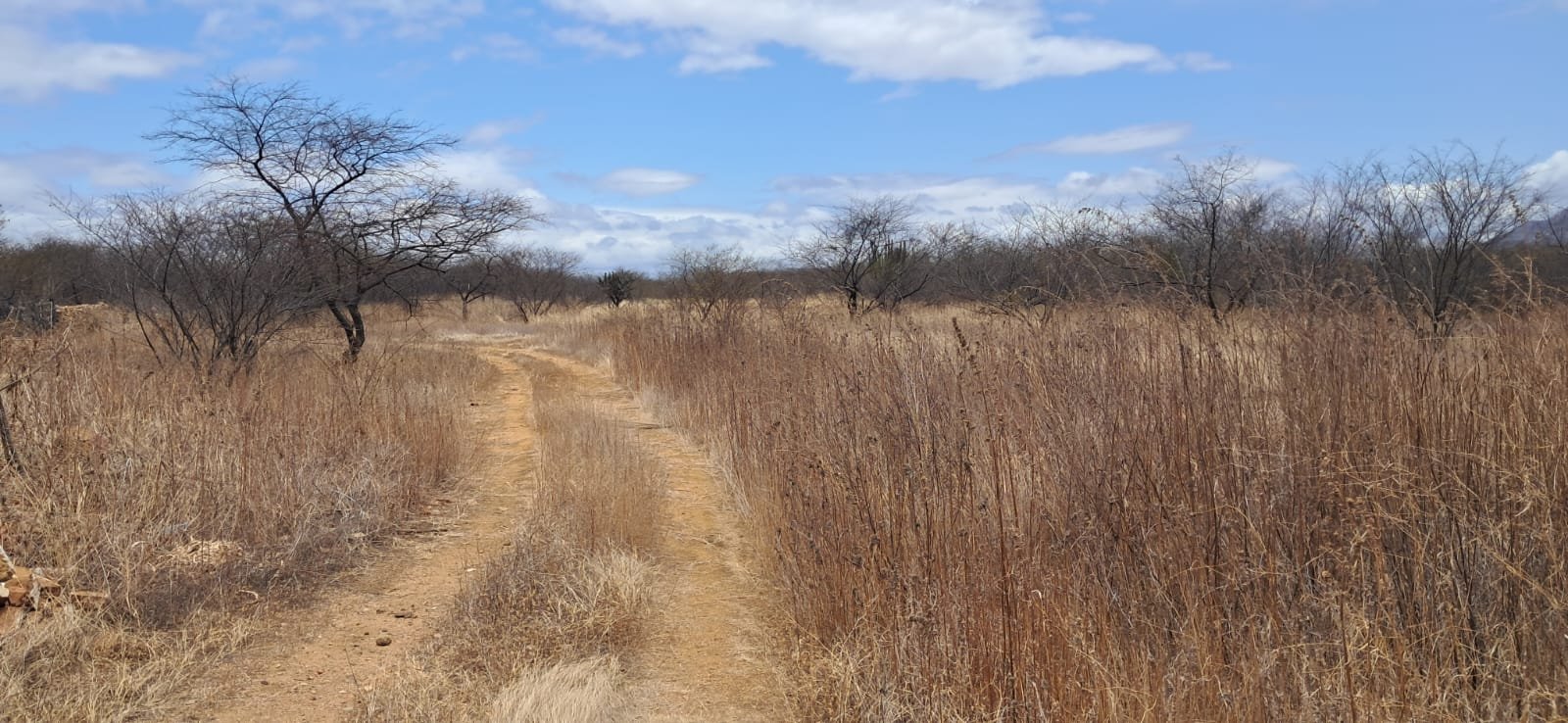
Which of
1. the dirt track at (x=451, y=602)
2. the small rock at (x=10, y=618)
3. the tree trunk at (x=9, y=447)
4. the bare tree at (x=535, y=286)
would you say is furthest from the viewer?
the bare tree at (x=535, y=286)

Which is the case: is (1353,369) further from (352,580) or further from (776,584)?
(352,580)

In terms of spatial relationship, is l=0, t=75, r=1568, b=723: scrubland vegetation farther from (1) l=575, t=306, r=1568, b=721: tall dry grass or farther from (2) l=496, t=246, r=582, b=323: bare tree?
(2) l=496, t=246, r=582, b=323: bare tree

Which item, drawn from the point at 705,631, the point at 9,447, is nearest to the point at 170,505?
the point at 9,447

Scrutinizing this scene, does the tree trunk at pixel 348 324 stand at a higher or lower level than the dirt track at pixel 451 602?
higher

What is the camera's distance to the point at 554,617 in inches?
168

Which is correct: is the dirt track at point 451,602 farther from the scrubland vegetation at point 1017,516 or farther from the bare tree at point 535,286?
the bare tree at point 535,286

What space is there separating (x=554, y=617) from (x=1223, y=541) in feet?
8.94

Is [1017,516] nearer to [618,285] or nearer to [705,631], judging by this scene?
[705,631]

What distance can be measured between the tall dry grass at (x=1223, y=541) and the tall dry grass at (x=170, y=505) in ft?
8.50

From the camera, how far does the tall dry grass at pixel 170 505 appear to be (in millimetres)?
3738

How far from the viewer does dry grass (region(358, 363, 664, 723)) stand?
11.3 feet

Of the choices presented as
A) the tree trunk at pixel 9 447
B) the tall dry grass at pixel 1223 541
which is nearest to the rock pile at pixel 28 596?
the tree trunk at pixel 9 447

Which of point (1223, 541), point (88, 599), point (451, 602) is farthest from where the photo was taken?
point (451, 602)

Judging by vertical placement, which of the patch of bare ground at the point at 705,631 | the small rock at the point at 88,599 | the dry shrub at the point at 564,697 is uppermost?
the small rock at the point at 88,599
